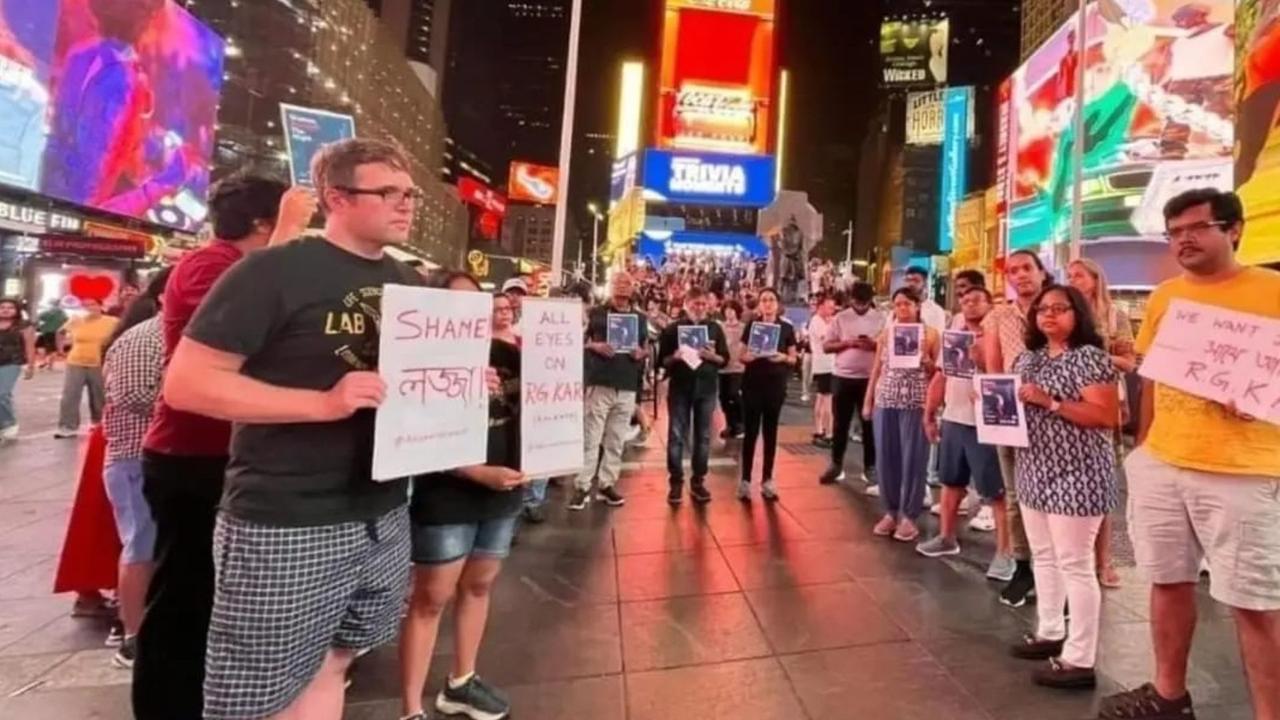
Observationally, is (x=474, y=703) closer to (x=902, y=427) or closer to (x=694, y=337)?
(x=902, y=427)

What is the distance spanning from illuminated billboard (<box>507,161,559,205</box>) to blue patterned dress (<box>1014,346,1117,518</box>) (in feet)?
180

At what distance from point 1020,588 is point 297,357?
161 inches

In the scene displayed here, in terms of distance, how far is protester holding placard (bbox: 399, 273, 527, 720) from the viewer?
2.49 metres

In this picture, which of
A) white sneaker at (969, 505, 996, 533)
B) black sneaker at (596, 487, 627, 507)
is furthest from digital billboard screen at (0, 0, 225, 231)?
white sneaker at (969, 505, 996, 533)

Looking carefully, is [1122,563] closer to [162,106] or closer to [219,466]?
[219,466]

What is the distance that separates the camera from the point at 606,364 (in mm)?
6070

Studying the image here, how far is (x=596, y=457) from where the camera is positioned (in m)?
6.36

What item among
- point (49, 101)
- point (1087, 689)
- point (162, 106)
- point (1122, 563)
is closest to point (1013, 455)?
point (1087, 689)

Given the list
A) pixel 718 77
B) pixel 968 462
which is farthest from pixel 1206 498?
pixel 718 77

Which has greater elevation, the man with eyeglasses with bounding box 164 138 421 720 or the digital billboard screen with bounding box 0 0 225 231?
the digital billboard screen with bounding box 0 0 225 231

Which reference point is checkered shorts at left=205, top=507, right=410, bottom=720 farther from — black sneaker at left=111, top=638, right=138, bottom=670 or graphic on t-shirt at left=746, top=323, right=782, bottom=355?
graphic on t-shirt at left=746, top=323, right=782, bottom=355

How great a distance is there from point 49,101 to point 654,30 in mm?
19554

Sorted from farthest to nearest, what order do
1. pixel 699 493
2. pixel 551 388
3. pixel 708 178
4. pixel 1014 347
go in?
1. pixel 708 178
2. pixel 699 493
3. pixel 1014 347
4. pixel 551 388

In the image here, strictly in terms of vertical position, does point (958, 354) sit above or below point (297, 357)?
above
